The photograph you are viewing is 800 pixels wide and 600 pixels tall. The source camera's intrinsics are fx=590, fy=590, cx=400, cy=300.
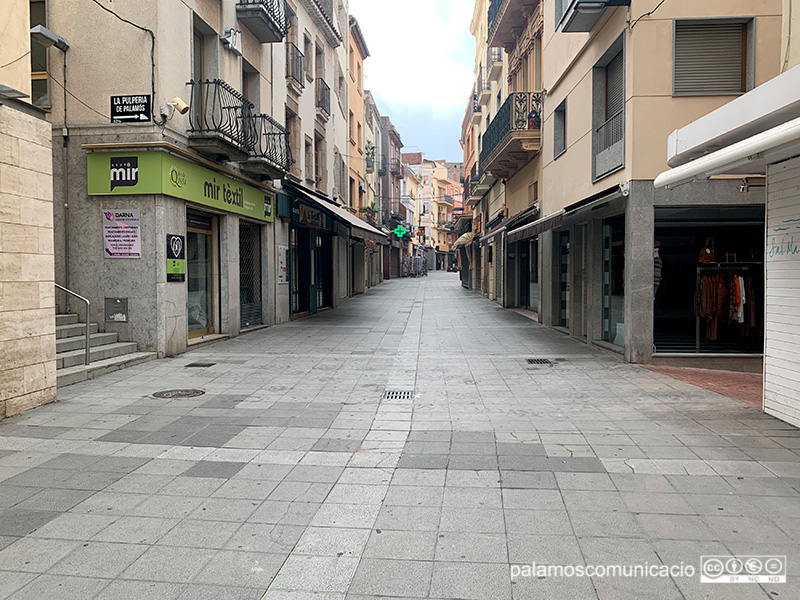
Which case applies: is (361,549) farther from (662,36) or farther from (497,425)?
(662,36)

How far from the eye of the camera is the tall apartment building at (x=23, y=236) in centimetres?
642

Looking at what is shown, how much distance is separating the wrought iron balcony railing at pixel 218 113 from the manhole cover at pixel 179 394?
210 inches

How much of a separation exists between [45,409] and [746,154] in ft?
25.1

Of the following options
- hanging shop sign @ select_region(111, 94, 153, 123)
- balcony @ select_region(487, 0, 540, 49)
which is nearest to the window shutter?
balcony @ select_region(487, 0, 540, 49)

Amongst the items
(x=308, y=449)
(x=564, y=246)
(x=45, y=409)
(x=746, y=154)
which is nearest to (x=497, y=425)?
(x=308, y=449)

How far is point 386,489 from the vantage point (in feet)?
14.5

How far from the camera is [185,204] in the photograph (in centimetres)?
1118

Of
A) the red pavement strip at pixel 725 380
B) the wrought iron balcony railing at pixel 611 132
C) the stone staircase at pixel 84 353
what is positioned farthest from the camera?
the wrought iron balcony railing at pixel 611 132

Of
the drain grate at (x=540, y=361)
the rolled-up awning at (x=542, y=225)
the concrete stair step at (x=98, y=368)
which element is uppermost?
the rolled-up awning at (x=542, y=225)

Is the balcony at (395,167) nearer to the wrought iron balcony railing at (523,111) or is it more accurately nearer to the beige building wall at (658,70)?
the wrought iron balcony railing at (523,111)

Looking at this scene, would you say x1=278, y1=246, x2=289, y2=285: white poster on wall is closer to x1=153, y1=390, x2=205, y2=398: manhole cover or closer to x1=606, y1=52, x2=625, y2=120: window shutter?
x1=153, y1=390, x2=205, y2=398: manhole cover

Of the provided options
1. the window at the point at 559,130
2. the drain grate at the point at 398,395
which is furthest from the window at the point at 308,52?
the drain grate at the point at 398,395

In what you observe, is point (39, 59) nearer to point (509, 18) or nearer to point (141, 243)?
point (141, 243)

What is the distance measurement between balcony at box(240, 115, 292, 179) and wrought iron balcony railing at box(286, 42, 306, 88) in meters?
2.51
